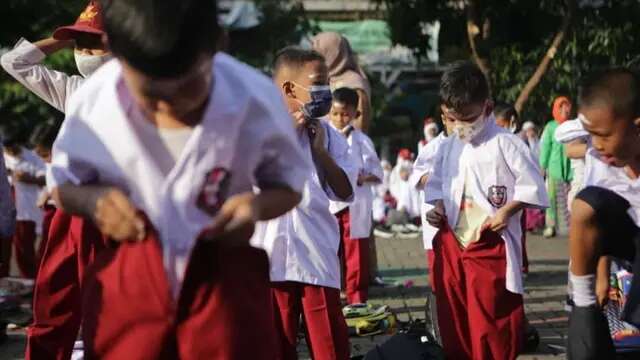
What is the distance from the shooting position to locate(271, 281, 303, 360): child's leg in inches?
214

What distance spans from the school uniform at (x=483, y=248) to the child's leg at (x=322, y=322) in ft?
3.29

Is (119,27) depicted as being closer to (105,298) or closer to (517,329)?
(105,298)

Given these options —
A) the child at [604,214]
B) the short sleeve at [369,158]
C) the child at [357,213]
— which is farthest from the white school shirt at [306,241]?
the short sleeve at [369,158]

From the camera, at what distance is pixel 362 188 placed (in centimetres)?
959

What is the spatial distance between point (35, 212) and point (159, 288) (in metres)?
10.2

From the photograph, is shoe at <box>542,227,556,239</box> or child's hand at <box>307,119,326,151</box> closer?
child's hand at <box>307,119,326,151</box>

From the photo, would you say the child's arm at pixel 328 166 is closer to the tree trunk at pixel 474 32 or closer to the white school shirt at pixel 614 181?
the white school shirt at pixel 614 181

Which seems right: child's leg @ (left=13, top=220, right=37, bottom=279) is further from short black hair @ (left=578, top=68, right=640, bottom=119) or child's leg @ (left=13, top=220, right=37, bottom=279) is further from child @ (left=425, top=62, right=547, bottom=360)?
short black hair @ (left=578, top=68, right=640, bottom=119)

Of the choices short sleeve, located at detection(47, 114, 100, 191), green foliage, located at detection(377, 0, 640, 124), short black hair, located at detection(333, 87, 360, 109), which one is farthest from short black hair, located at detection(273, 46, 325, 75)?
green foliage, located at detection(377, 0, 640, 124)

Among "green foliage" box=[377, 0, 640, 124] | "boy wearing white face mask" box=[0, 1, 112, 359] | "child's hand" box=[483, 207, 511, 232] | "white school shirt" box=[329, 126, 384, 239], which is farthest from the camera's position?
"green foliage" box=[377, 0, 640, 124]

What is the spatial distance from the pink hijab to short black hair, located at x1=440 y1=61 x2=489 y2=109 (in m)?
3.45

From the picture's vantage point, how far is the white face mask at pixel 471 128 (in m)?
6.22

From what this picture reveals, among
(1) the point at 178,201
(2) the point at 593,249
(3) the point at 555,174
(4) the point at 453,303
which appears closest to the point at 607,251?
(2) the point at 593,249

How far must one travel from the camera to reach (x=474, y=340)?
617 cm
